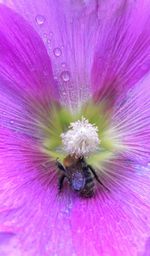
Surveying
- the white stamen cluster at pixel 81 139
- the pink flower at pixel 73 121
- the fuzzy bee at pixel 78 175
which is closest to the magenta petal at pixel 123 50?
the pink flower at pixel 73 121

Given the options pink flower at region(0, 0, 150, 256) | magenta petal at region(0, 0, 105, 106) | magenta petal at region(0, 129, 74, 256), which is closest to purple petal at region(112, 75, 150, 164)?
pink flower at region(0, 0, 150, 256)

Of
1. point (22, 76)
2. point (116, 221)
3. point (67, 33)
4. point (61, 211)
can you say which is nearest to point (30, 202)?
point (61, 211)

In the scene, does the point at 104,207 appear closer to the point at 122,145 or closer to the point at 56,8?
the point at 122,145

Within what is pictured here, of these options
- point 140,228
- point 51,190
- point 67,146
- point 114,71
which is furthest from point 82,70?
point 140,228

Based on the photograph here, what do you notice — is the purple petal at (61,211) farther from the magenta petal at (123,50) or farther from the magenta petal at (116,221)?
the magenta petal at (123,50)

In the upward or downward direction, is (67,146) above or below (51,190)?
above

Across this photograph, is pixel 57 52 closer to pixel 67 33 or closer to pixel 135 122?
pixel 67 33

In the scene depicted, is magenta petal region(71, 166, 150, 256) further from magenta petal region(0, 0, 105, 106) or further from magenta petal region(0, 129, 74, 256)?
magenta petal region(0, 0, 105, 106)
